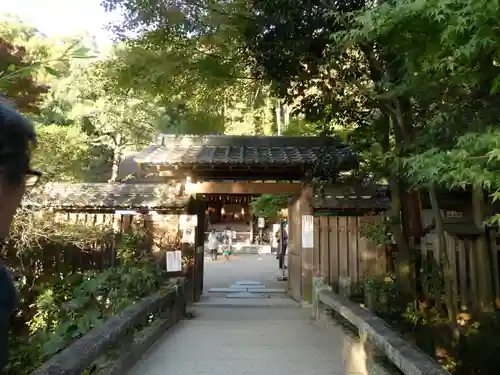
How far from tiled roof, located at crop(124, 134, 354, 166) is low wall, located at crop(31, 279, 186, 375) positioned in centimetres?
286

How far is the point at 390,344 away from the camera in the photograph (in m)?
3.94

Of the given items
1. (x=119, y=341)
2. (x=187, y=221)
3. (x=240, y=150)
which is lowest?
(x=119, y=341)

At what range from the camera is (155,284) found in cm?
796

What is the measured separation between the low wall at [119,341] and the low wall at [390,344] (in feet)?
8.07

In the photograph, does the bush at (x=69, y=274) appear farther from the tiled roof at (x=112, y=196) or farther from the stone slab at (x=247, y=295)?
the stone slab at (x=247, y=295)

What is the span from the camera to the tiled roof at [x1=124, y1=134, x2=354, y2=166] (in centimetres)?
952

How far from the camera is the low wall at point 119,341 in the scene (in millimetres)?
3361

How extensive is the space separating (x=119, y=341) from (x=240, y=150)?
6.21m

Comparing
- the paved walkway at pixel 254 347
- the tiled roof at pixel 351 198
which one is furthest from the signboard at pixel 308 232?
the paved walkway at pixel 254 347

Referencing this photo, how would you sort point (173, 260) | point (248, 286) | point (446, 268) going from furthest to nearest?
1. point (248, 286)
2. point (173, 260)
3. point (446, 268)

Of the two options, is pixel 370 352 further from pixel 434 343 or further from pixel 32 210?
pixel 32 210

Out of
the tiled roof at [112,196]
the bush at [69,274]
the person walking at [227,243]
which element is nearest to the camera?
the bush at [69,274]

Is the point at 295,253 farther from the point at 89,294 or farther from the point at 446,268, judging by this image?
the point at 89,294

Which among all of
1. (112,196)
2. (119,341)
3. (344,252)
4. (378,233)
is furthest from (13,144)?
(112,196)
